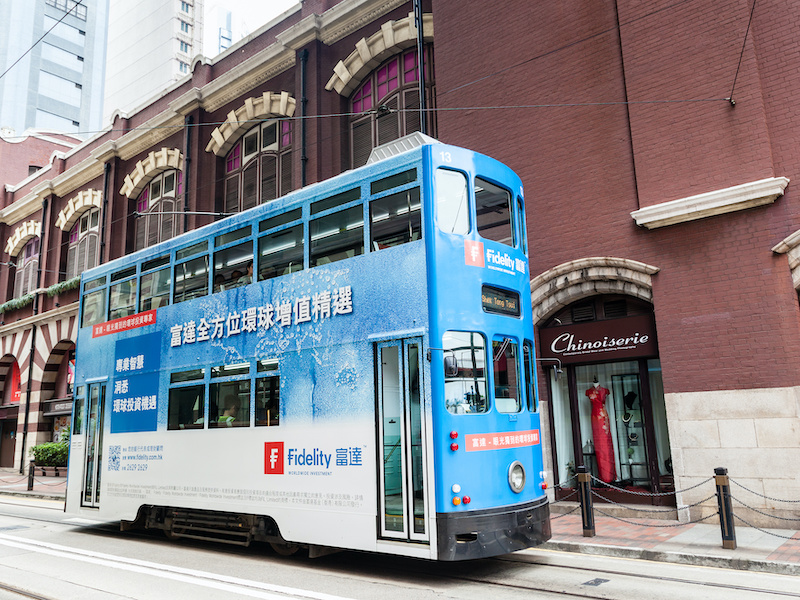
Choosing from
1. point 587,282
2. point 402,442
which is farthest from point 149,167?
point 402,442

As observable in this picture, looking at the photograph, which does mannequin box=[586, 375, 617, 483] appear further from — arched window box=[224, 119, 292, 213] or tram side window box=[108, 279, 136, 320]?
arched window box=[224, 119, 292, 213]

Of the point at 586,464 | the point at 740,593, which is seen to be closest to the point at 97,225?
the point at 586,464

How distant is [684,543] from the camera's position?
27.9 ft

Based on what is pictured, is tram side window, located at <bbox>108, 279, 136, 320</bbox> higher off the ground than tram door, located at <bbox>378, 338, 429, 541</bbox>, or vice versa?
tram side window, located at <bbox>108, 279, 136, 320</bbox>

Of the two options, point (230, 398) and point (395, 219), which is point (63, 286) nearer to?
point (230, 398)

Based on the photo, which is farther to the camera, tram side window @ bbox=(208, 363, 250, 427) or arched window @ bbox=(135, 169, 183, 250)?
arched window @ bbox=(135, 169, 183, 250)

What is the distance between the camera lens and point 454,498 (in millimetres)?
6672

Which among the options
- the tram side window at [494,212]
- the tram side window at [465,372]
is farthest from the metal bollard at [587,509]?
the tram side window at [494,212]

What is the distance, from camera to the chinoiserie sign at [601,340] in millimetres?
11477

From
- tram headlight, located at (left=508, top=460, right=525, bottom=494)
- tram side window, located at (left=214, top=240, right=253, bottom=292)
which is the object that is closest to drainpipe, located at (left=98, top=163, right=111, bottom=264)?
tram side window, located at (left=214, top=240, right=253, bottom=292)

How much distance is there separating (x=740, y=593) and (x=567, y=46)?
10209 mm

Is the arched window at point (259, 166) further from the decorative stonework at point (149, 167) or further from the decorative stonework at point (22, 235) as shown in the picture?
the decorative stonework at point (22, 235)

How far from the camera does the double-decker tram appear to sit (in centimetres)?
696

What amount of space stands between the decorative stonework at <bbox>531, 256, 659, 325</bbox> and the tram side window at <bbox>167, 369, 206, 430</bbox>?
6.46 meters
